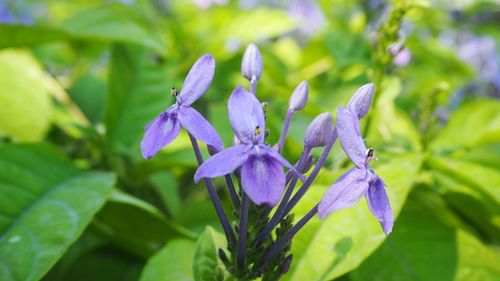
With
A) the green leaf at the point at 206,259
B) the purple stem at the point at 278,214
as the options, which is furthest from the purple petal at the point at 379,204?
the green leaf at the point at 206,259

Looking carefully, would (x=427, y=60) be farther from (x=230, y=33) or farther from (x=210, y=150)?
(x=210, y=150)

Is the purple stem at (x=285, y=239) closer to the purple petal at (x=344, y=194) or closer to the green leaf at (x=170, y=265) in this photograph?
the purple petal at (x=344, y=194)

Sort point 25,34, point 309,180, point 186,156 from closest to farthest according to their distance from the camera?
point 309,180 < point 186,156 < point 25,34

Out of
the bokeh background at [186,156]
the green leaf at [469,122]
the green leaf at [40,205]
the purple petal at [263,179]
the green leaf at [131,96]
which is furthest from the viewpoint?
the green leaf at [469,122]

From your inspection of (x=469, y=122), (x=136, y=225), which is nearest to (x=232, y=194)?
(x=136, y=225)

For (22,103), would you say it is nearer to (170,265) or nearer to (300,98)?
(170,265)

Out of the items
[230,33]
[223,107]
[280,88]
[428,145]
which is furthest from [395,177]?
[230,33]
